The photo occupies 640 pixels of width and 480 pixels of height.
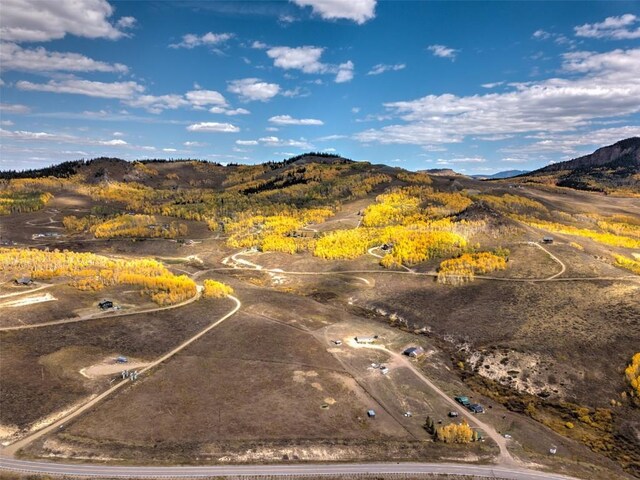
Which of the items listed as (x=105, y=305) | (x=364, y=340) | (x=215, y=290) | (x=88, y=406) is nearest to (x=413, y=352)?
(x=364, y=340)

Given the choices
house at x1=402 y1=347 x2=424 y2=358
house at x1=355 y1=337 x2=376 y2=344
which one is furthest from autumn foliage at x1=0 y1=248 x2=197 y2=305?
house at x1=402 y1=347 x2=424 y2=358

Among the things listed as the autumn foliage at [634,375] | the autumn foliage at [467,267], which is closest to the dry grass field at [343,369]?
the autumn foliage at [634,375]

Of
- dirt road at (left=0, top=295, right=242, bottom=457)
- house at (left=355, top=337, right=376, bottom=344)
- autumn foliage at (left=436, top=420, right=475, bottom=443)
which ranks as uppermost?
dirt road at (left=0, top=295, right=242, bottom=457)

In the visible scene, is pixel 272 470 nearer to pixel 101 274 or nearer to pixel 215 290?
pixel 215 290

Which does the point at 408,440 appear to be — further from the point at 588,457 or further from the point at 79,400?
the point at 79,400

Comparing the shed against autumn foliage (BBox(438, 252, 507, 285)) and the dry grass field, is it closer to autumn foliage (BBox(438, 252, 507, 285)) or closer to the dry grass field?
the dry grass field

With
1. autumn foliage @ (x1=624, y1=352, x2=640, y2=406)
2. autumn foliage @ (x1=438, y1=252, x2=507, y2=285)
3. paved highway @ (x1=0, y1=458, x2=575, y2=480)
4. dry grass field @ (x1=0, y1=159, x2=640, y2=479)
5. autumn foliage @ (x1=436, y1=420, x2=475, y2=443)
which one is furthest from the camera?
autumn foliage @ (x1=438, y1=252, x2=507, y2=285)

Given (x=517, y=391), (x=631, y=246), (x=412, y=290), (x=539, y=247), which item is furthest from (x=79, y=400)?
(x=631, y=246)

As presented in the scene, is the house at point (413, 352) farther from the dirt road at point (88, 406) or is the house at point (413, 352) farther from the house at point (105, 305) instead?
the house at point (105, 305)
